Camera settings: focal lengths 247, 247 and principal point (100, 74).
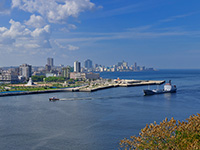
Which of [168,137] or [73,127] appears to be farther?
[73,127]

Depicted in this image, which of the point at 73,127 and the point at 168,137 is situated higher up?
the point at 168,137

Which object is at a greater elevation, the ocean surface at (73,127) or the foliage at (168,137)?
the foliage at (168,137)

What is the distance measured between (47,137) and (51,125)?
2.86m

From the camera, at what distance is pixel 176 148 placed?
A: 6.59 m

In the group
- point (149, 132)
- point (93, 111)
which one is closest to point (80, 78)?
point (93, 111)

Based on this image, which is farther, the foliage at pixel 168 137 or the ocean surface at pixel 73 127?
the ocean surface at pixel 73 127

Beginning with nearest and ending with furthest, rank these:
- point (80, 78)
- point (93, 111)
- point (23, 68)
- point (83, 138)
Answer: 1. point (83, 138)
2. point (93, 111)
3. point (80, 78)
4. point (23, 68)

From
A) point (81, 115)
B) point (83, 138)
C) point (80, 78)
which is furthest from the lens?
point (80, 78)

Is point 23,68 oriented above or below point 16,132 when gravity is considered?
above

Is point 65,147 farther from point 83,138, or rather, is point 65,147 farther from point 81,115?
point 81,115

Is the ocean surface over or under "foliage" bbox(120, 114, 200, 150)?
under

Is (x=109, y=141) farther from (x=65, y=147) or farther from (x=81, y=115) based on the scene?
(x=81, y=115)

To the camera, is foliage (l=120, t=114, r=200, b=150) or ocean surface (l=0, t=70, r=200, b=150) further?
ocean surface (l=0, t=70, r=200, b=150)

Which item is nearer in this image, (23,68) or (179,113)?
(179,113)
